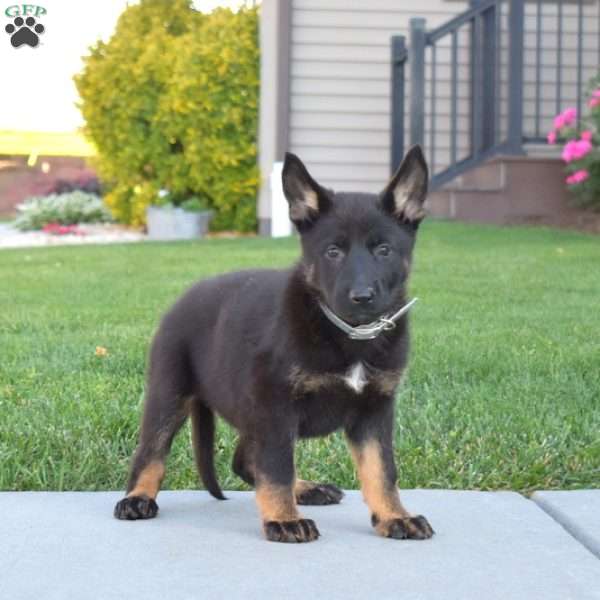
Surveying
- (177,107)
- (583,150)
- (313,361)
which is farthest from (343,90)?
(313,361)

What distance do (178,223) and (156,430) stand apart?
11834mm

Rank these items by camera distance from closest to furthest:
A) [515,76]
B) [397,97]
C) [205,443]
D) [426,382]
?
[205,443], [426,382], [515,76], [397,97]

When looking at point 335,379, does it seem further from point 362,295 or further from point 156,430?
point 156,430

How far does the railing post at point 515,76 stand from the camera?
12438 mm

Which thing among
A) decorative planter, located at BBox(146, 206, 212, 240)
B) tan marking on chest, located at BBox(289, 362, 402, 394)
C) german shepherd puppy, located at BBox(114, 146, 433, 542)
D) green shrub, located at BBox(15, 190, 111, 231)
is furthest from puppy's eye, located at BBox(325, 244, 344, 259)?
green shrub, located at BBox(15, 190, 111, 231)

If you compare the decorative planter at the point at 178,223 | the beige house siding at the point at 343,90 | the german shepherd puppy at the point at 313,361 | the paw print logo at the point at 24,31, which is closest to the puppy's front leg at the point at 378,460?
the german shepherd puppy at the point at 313,361

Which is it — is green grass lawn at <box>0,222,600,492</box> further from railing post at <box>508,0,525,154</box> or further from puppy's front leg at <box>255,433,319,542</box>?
railing post at <box>508,0,525,154</box>

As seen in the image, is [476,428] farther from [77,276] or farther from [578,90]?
[578,90]

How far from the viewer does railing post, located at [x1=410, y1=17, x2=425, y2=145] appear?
463 inches

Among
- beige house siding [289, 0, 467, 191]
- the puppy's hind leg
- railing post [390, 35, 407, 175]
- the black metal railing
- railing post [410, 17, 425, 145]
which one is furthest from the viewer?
beige house siding [289, 0, 467, 191]

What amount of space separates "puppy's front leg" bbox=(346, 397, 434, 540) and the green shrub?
1544 cm

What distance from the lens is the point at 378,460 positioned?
316 centimetres

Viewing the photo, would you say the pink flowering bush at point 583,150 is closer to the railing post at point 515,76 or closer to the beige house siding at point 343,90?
the railing post at point 515,76

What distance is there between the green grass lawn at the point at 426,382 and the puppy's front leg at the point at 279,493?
2.59 ft
